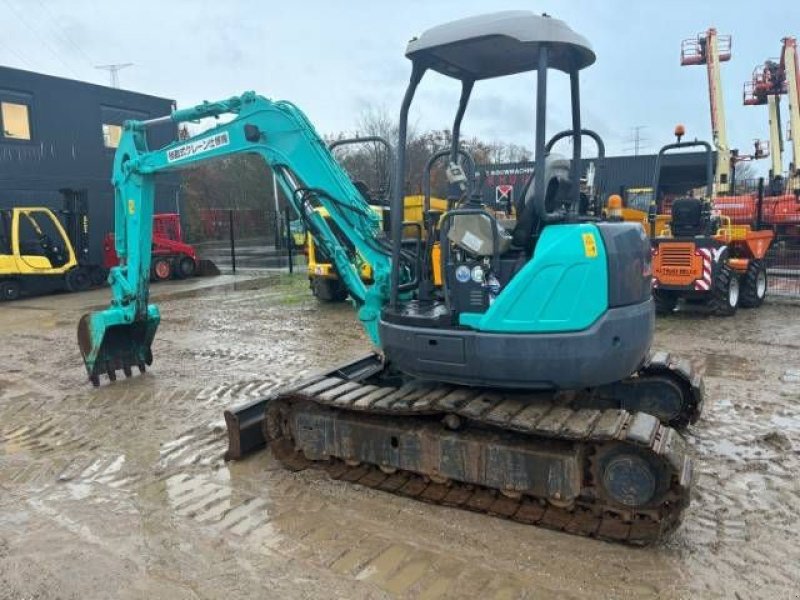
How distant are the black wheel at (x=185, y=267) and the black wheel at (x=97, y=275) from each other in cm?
189

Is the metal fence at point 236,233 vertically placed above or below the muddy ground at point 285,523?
above

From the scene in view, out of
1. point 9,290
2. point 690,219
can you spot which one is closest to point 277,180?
point 690,219

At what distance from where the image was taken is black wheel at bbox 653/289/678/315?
33.8 feet

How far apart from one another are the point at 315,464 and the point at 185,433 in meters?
1.44

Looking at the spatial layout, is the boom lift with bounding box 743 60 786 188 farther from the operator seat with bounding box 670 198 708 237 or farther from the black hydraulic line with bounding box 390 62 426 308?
the black hydraulic line with bounding box 390 62 426 308

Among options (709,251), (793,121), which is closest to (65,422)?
(709,251)

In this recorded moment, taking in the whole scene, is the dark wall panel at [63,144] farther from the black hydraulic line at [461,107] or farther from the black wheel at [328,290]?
the black hydraulic line at [461,107]

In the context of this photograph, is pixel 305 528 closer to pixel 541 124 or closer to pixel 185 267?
pixel 541 124

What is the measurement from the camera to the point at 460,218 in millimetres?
3980

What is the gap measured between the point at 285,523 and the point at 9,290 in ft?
43.9

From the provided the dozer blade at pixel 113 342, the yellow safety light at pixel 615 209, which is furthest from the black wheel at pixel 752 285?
the dozer blade at pixel 113 342

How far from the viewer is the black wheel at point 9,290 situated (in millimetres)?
14328

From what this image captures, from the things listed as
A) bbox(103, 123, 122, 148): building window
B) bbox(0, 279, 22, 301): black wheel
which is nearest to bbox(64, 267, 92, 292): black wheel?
bbox(0, 279, 22, 301): black wheel

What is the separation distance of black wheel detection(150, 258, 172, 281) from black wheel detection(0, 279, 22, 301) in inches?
141
